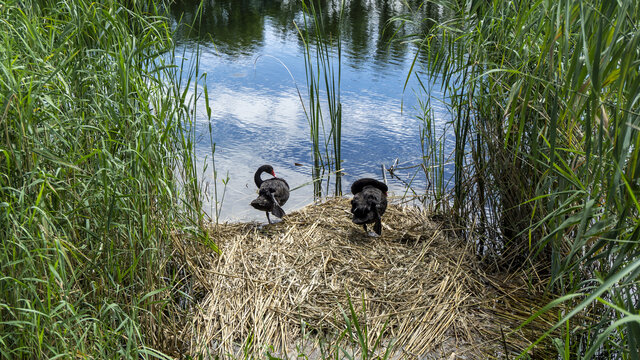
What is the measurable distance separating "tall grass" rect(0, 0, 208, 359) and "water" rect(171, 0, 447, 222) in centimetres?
95

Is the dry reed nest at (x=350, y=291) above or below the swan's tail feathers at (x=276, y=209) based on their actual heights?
below

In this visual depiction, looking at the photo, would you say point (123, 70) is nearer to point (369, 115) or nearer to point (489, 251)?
point (489, 251)

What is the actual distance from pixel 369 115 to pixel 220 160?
241 centimetres

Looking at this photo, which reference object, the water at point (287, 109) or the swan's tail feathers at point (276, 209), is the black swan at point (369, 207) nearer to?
the swan's tail feathers at point (276, 209)

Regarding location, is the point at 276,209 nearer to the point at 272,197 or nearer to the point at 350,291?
the point at 272,197

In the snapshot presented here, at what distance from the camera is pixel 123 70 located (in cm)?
301

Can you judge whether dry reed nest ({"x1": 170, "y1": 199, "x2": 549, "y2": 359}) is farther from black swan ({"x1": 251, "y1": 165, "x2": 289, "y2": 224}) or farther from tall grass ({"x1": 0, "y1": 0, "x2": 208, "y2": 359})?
tall grass ({"x1": 0, "y1": 0, "x2": 208, "y2": 359})

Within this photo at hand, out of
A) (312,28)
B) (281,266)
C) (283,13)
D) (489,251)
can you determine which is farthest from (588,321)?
(283,13)

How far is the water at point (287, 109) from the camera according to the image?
6.17 metres

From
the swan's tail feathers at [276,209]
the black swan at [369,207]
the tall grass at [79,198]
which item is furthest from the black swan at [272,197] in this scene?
the tall grass at [79,198]

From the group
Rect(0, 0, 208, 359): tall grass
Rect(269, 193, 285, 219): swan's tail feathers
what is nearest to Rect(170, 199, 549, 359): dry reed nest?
Rect(269, 193, 285, 219): swan's tail feathers

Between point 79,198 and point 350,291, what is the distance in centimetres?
199

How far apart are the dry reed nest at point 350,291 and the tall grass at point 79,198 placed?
1.59 feet

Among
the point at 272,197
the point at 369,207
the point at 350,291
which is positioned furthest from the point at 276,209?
the point at 350,291
